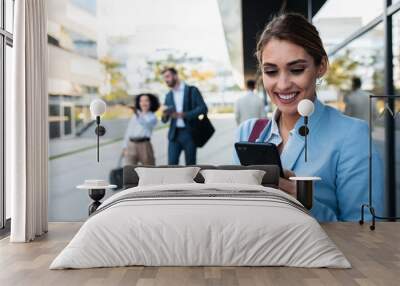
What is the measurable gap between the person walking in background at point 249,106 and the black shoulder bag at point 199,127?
1.16 ft

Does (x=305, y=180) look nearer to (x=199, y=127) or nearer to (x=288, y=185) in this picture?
(x=288, y=185)

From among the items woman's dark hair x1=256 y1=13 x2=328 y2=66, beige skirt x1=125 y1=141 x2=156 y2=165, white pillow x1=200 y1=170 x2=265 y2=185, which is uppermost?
woman's dark hair x1=256 y1=13 x2=328 y2=66

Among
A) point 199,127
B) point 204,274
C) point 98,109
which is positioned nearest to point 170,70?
point 199,127

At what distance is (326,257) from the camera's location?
425 cm

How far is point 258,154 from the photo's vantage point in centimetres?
681

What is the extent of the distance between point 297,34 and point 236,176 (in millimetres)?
1669

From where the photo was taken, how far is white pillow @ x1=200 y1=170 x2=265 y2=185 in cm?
610

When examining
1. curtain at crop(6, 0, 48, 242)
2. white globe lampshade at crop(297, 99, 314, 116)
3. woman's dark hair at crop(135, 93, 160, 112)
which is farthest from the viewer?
woman's dark hair at crop(135, 93, 160, 112)

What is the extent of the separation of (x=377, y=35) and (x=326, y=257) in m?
3.12

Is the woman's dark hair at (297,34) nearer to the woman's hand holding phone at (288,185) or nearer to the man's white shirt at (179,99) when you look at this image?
the man's white shirt at (179,99)

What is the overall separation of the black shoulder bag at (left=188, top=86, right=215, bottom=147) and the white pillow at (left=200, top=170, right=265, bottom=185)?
1197mm

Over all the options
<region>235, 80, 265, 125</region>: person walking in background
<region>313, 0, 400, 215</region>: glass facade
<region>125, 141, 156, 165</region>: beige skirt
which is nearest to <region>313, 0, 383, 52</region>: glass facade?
<region>313, 0, 400, 215</region>: glass facade

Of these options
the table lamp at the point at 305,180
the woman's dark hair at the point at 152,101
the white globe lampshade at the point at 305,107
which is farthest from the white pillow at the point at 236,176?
the woman's dark hair at the point at 152,101

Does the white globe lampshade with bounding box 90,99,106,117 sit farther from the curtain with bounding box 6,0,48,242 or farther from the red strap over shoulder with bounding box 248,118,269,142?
the red strap over shoulder with bounding box 248,118,269,142
